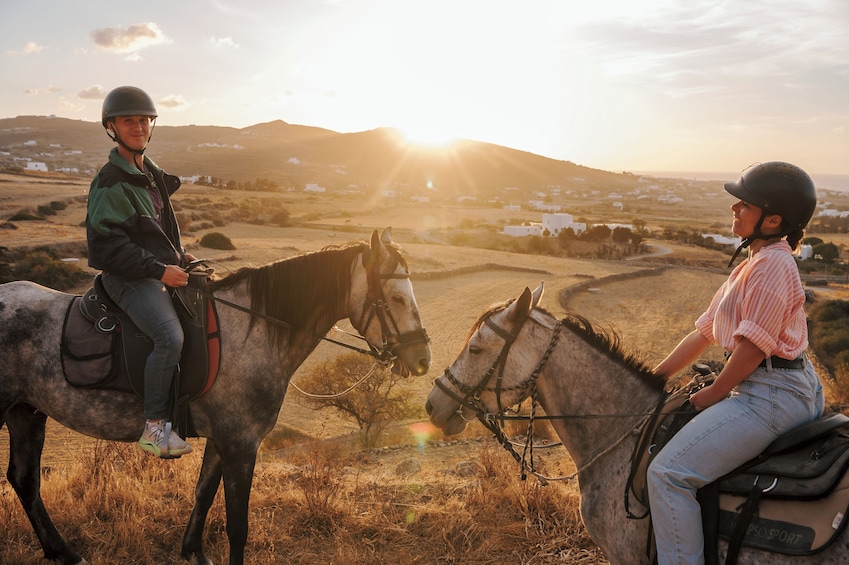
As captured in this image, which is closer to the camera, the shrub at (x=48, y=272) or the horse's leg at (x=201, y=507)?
the horse's leg at (x=201, y=507)

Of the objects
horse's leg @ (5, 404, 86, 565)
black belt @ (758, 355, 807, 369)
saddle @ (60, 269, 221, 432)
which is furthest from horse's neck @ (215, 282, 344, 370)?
black belt @ (758, 355, 807, 369)

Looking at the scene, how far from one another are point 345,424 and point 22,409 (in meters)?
10.8

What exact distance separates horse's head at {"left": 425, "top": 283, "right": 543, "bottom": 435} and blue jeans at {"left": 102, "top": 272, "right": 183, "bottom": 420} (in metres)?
1.90

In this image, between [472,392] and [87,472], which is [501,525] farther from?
[87,472]

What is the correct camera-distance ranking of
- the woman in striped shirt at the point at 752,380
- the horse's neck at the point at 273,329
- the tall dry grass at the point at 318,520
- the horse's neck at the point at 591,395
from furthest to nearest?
the tall dry grass at the point at 318,520
the horse's neck at the point at 273,329
the horse's neck at the point at 591,395
the woman in striped shirt at the point at 752,380

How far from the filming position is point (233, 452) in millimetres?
3947

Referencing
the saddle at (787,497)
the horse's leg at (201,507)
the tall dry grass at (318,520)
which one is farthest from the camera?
the tall dry grass at (318,520)

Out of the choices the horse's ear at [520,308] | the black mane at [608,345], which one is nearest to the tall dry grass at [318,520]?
the black mane at [608,345]

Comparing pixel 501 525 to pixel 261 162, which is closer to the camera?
pixel 501 525

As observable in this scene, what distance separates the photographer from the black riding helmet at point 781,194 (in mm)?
2727

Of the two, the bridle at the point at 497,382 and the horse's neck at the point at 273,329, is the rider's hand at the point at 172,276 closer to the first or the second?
the horse's neck at the point at 273,329

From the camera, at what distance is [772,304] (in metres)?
2.54

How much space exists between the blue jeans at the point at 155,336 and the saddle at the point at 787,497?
11.4ft

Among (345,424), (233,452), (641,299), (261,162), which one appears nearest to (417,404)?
(345,424)
